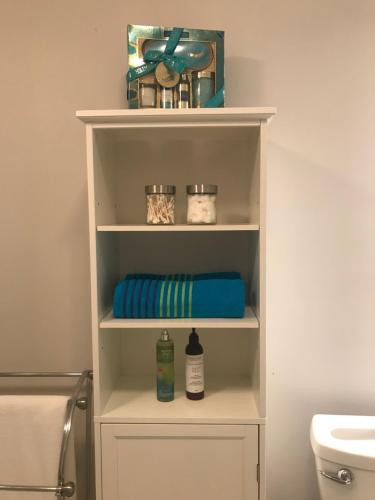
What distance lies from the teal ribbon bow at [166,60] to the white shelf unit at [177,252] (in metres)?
0.14

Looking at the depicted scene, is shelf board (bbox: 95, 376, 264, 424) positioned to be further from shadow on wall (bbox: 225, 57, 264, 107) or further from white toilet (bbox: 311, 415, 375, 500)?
shadow on wall (bbox: 225, 57, 264, 107)

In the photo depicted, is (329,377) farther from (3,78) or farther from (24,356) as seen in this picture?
(3,78)

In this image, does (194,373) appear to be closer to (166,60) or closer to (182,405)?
(182,405)

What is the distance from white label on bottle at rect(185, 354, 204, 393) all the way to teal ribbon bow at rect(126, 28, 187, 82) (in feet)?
2.47

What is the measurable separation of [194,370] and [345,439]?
18.7 inches

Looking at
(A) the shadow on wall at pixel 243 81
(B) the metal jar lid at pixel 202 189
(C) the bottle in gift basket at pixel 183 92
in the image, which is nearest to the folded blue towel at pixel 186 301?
(B) the metal jar lid at pixel 202 189

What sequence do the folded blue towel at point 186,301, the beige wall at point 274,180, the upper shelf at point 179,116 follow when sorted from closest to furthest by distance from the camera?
the upper shelf at point 179,116 → the folded blue towel at point 186,301 → the beige wall at point 274,180

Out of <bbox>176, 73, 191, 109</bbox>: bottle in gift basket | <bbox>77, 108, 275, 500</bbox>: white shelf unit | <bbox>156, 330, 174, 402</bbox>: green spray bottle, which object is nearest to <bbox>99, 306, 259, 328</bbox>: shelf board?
<bbox>77, 108, 275, 500</bbox>: white shelf unit

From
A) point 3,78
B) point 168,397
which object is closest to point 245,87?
point 3,78

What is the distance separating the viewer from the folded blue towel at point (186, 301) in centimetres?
102

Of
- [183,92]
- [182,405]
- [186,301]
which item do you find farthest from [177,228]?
[182,405]

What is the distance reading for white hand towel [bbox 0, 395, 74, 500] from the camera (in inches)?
42.7

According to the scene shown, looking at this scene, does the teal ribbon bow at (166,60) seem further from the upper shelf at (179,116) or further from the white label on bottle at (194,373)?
the white label on bottle at (194,373)

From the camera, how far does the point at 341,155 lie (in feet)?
4.00
